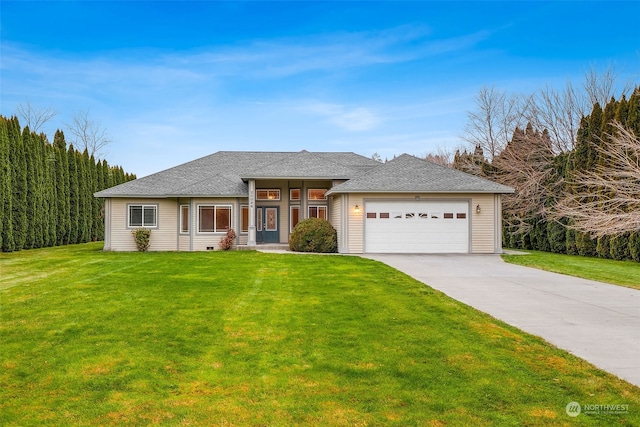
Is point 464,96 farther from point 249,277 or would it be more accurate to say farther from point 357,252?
point 249,277

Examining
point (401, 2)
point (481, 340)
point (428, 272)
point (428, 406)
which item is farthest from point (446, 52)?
point (428, 406)

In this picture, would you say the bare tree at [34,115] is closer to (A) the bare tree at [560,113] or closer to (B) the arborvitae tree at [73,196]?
(B) the arborvitae tree at [73,196]

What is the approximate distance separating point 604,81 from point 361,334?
89.5ft

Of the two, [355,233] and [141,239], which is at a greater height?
[355,233]

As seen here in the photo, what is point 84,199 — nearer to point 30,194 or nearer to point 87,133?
point 30,194

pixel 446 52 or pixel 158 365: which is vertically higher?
pixel 446 52

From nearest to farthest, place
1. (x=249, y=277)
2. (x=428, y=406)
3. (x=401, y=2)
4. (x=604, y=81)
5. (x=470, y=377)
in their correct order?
1. (x=428, y=406)
2. (x=470, y=377)
3. (x=249, y=277)
4. (x=401, y=2)
5. (x=604, y=81)

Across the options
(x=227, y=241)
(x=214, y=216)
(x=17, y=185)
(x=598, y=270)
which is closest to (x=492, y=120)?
(x=598, y=270)

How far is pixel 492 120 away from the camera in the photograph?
31.6 m

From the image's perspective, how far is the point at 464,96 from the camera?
1225 inches

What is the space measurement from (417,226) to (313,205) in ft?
19.1

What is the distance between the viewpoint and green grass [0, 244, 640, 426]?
3.42 m

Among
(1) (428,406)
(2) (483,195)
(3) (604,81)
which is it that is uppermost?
(3) (604,81)

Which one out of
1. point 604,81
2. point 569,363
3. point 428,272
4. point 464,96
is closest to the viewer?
point 569,363
